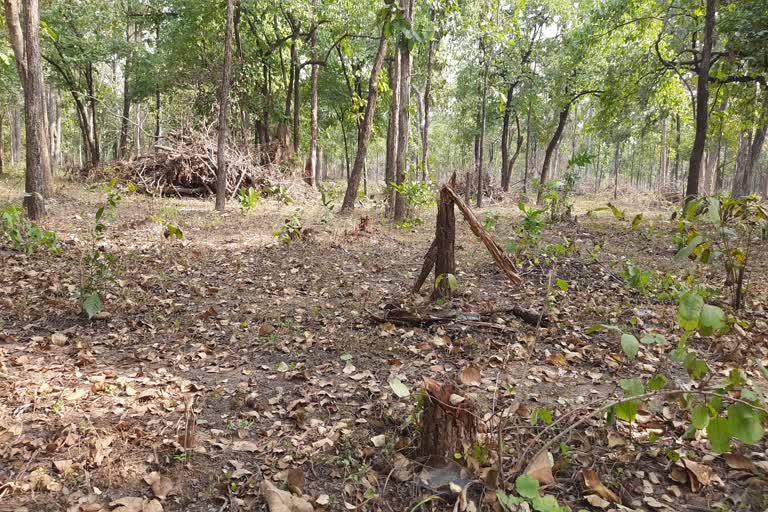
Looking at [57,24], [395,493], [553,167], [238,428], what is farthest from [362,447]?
[553,167]

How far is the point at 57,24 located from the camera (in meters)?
16.2

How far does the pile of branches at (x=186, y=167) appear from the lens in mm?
14531

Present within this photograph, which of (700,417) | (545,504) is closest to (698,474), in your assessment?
(700,417)

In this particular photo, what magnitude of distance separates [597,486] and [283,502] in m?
1.69

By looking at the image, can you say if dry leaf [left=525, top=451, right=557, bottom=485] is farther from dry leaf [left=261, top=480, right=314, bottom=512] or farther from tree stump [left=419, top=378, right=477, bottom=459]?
dry leaf [left=261, top=480, right=314, bottom=512]

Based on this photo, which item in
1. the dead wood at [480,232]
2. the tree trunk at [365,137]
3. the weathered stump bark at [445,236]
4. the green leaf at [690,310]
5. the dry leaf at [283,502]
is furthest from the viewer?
the tree trunk at [365,137]

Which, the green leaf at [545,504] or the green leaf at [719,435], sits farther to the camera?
the green leaf at [545,504]

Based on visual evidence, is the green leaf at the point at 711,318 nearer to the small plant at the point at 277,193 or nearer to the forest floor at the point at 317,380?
the forest floor at the point at 317,380

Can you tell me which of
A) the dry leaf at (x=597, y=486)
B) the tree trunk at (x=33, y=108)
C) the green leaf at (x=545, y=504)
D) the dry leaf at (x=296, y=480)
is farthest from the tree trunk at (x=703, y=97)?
the tree trunk at (x=33, y=108)

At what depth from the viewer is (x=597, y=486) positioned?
251 centimetres

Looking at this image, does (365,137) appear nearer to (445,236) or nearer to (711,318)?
(445,236)

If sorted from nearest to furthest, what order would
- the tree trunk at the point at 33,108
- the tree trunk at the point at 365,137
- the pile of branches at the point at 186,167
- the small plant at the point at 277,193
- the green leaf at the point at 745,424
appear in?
the green leaf at the point at 745,424, the tree trunk at the point at 33,108, the tree trunk at the point at 365,137, the small plant at the point at 277,193, the pile of branches at the point at 186,167

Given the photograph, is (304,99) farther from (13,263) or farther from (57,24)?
(13,263)

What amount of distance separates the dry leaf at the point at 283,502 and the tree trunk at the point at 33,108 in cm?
810
